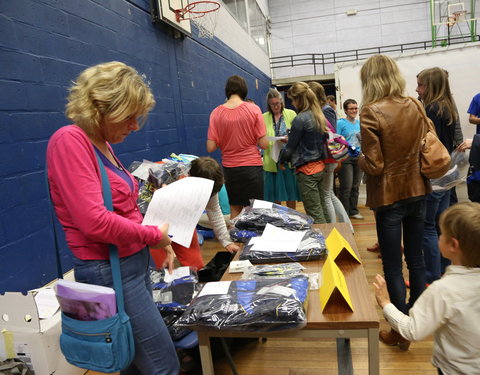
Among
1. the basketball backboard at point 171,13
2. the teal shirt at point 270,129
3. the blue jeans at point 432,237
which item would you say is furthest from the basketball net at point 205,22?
the blue jeans at point 432,237

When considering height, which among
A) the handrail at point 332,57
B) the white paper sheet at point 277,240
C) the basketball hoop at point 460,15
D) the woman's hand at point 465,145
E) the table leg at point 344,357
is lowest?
the table leg at point 344,357

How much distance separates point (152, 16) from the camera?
357 cm

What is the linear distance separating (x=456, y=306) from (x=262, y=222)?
1074 millimetres

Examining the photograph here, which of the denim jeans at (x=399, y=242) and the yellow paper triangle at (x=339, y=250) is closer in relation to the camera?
the yellow paper triangle at (x=339, y=250)

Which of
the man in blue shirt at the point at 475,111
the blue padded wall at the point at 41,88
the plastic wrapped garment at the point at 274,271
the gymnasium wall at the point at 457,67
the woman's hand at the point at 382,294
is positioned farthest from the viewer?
the gymnasium wall at the point at 457,67

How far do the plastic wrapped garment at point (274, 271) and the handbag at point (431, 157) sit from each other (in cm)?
87

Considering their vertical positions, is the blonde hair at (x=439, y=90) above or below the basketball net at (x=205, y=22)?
below

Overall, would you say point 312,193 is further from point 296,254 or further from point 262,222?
point 296,254

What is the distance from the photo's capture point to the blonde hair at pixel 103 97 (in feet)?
3.41

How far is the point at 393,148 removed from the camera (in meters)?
1.88

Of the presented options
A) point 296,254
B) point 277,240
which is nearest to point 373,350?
point 296,254

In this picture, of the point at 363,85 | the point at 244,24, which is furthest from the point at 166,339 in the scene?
the point at 244,24

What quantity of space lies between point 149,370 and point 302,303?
539mm

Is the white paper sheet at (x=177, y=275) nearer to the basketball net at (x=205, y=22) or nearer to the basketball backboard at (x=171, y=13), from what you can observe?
the basketball backboard at (x=171, y=13)
